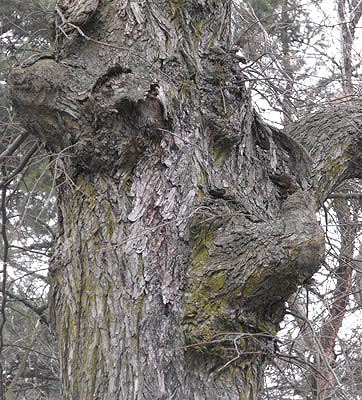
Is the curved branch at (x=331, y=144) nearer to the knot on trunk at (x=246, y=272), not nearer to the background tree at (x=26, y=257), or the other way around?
the knot on trunk at (x=246, y=272)

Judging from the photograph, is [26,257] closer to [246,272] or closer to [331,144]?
[331,144]

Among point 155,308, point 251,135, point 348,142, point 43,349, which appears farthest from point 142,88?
point 43,349

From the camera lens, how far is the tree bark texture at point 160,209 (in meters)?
2.08

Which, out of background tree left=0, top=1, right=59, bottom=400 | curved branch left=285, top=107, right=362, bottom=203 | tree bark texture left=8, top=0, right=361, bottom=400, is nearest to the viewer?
tree bark texture left=8, top=0, right=361, bottom=400

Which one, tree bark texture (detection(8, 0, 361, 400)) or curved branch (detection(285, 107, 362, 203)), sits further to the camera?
curved branch (detection(285, 107, 362, 203))

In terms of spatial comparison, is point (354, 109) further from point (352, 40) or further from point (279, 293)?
point (352, 40)

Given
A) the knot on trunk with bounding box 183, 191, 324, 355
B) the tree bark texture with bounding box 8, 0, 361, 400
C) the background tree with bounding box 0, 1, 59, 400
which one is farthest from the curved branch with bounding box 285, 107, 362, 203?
the background tree with bounding box 0, 1, 59, 400

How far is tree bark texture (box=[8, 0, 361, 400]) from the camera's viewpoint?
6.81ft

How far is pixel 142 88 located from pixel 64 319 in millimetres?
874

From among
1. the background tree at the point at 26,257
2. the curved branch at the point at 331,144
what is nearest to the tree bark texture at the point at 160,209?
the curved branch at the point at 331,144

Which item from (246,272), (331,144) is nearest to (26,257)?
(331,144)

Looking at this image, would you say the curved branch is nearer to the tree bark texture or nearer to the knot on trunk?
the tree bark texture

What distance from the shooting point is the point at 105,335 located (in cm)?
207

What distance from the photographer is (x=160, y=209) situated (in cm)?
224
